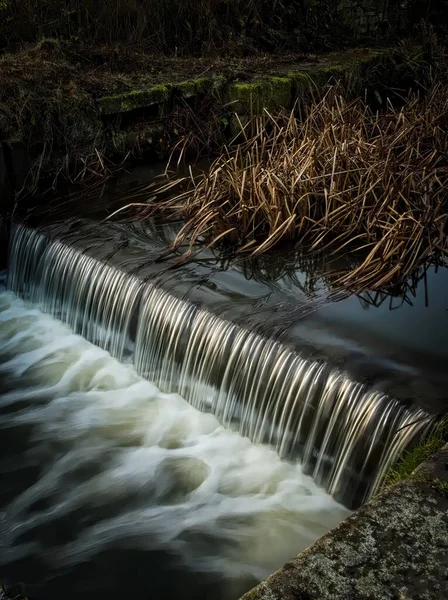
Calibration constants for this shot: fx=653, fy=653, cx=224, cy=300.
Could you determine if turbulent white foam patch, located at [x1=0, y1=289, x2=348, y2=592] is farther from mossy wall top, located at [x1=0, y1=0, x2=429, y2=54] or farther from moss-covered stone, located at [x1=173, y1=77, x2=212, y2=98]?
mossy wall top, located at [x1=0, y1=0, x2=429, y2=54]

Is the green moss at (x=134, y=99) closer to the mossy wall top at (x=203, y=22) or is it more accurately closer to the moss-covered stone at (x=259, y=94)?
the moss-covered stone at (x=259, y=94)

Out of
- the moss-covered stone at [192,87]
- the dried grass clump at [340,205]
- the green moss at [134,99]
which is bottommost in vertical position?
the dried grass clump at [340,205]

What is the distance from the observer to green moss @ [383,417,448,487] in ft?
9.00

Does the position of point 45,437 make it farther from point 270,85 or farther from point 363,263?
point 270,85

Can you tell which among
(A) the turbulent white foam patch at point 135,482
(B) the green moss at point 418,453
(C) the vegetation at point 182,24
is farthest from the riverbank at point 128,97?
(B) the green moss at point 418,453

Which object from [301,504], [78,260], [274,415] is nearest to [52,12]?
[78,260]

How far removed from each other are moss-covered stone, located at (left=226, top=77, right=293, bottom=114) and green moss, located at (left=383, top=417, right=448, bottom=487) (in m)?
4.80

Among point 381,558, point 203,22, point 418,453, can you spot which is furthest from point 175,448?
point 203,22

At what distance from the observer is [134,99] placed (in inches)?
253

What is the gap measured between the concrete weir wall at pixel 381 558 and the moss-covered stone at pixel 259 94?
18.0ft

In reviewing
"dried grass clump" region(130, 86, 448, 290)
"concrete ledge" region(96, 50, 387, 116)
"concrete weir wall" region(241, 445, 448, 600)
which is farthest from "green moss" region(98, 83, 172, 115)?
"concrete weir wall" region(241, 445, 448, 600)

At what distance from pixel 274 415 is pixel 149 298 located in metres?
1.30

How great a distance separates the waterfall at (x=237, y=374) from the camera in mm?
3055

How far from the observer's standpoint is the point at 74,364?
176 inches
